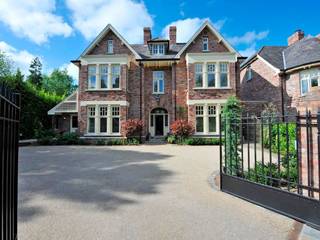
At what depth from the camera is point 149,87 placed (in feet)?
64.4

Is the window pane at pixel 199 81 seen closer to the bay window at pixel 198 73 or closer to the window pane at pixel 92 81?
the bay window at pixel 198 73

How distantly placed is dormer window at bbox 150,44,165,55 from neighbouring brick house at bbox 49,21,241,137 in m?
0.85

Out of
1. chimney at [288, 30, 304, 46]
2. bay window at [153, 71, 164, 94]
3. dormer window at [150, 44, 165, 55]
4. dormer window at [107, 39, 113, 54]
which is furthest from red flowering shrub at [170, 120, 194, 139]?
chimney at [288, 30, 304, 46]

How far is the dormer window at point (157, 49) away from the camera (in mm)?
20188

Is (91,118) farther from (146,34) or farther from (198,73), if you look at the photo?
(146,34)

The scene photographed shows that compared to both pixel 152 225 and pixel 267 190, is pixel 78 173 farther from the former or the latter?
pixel 267 190

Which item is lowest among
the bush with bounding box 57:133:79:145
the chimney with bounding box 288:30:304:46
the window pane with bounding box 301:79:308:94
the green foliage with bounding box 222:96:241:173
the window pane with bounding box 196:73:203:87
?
the bush with bounding box 57:133:79:145

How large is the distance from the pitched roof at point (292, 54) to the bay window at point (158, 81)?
9.44 metres

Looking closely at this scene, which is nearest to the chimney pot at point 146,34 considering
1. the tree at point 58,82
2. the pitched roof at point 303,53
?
the pitched roof at point 303,53

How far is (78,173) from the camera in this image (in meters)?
7.71

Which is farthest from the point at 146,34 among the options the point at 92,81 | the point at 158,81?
the point at 92,81

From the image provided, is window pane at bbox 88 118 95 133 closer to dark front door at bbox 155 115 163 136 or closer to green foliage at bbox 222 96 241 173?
dark front door at bbox 155 115 163 136

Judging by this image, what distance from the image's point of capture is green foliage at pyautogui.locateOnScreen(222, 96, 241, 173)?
240 inches

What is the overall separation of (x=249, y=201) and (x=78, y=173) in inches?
214
